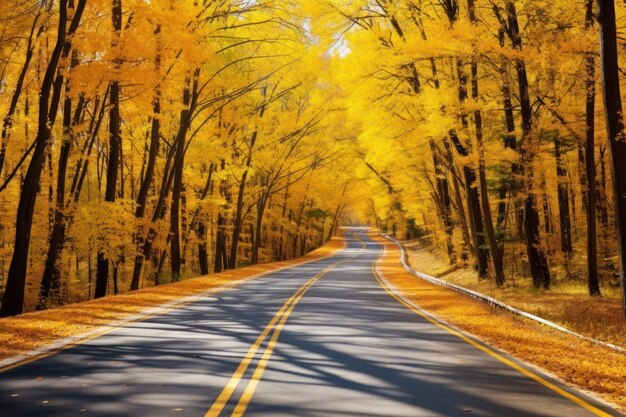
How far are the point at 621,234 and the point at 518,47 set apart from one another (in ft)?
20.8

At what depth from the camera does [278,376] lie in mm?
7539

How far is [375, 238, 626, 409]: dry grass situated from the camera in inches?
302

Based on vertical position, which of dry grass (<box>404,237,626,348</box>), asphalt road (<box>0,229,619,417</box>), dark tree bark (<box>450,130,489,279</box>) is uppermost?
dark tree bark (<box>450,130,489,279</box>)

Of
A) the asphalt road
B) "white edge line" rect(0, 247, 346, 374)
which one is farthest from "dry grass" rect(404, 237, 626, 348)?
"white edge line" rect(0, 247, 346, 374)

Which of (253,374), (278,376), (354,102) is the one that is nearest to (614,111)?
(278,376)

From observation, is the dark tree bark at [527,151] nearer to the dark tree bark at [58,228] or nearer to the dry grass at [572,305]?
the dry grass at [572,305]

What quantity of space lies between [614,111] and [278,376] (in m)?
8.97

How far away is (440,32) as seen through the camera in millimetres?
16047

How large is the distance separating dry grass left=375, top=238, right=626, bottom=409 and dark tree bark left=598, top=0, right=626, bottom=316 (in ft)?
7.52

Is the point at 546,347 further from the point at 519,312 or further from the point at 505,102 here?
the point at 505,102

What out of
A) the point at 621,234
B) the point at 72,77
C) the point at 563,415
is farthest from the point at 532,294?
the point at 72,77

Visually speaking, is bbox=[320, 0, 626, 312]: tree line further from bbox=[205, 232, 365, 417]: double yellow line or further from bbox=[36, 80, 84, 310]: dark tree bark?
bbox=[36, 80, 84, 310]: dark tree bark

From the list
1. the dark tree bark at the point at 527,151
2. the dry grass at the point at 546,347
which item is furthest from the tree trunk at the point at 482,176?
the dry grass at the point at 546,347

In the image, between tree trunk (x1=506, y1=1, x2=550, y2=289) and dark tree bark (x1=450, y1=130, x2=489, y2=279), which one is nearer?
tree trunk (x1=506, y1=1, x2=550, y2=289)
